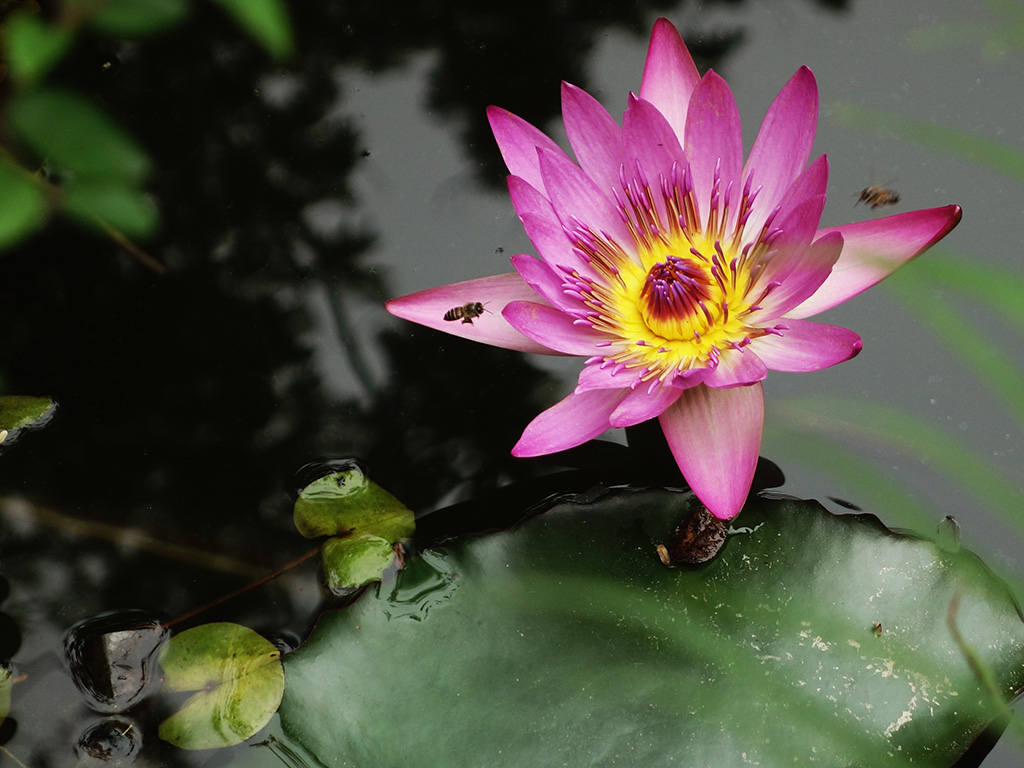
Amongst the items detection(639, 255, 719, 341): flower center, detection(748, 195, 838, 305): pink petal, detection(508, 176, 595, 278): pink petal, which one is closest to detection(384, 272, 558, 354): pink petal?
detection(508, 176, 595, 278): pink petal

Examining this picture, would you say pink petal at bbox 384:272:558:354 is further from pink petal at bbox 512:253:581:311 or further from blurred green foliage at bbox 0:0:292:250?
blurred green foliage at bbox 0:0:292:250

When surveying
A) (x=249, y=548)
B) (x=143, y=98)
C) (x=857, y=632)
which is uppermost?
(x=143, y=98)

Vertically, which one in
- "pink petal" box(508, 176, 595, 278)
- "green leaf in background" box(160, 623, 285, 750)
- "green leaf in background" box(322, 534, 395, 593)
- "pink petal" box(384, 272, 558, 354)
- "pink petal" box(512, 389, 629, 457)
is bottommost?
"green leaf in background" box(160, 623, 285, 750)

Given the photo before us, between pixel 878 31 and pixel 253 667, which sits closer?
pixel 253 667

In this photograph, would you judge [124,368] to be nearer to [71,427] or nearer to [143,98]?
[71,427]

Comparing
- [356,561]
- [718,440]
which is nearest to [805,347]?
[718,440]

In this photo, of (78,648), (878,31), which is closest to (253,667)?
(78,648)

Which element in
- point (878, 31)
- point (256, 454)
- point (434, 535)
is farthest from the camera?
point (878, 31)
